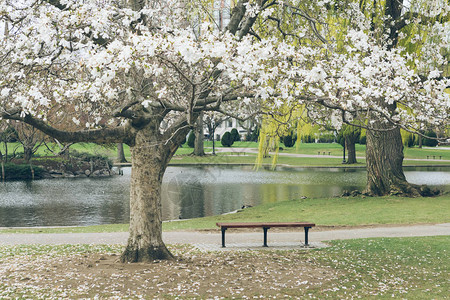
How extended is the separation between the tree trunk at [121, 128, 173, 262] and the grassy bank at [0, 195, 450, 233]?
600cm

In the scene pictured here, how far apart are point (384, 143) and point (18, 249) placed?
16.2 meters

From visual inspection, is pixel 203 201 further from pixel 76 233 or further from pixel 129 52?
pixel 129 52

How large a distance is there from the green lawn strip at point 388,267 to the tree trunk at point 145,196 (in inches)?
137

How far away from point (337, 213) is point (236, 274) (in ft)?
34.3

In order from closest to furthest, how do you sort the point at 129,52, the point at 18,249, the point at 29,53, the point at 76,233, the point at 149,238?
the point at 129,52 < the point at 29,53 < the point at 149,238 < the point at 18,249 < the point at 76,233

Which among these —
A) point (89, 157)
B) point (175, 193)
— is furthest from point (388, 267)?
point (89, 157)

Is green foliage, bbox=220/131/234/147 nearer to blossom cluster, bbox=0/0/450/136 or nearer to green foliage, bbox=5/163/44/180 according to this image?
green foliage, bbox=5/163/44/180

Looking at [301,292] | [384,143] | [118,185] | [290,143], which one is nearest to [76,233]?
[301,292]

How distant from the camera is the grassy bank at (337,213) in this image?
55.1 feet

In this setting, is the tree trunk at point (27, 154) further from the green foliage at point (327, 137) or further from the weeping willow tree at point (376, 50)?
the green foliage at point (327, 137)

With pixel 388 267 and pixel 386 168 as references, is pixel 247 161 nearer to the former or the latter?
pixel 386 168

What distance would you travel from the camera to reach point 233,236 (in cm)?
1472

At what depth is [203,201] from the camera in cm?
2534

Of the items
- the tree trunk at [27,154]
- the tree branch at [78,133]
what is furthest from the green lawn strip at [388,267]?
the tree trunk at [27,154]
